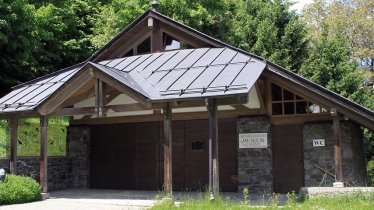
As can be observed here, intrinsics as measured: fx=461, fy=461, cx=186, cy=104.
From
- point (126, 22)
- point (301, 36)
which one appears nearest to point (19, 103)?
point (126, 22)

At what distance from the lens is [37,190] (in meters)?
12.5

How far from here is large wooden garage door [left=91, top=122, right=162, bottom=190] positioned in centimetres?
1570

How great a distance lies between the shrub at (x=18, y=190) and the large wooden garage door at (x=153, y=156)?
4.00 m

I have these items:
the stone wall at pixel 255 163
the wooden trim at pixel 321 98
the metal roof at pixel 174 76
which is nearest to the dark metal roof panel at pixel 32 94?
the metal roof at pixel 174 76

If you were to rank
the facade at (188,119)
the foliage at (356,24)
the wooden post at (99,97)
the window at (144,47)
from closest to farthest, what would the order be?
the facade at (188,119)
the wooden post at (99,97)
the window at (144,47)
the foliage at (356,24)

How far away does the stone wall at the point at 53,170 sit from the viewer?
14586 mm

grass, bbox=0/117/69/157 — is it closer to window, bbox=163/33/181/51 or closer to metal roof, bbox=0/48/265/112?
metal roof, bbox=0/48/265/112

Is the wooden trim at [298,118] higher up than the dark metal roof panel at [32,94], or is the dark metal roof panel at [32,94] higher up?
the dark metal roof panel at [32,94]

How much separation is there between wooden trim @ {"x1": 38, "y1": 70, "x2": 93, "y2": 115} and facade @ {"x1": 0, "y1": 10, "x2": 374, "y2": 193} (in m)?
0.03

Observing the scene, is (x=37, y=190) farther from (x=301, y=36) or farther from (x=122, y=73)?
(x=301, y=36)

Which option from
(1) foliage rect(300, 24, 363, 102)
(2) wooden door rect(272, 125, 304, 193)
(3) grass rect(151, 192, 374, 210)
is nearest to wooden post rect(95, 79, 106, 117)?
(3) grass rect(151, 192, 374, 210)

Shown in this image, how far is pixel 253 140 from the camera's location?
1380 cm

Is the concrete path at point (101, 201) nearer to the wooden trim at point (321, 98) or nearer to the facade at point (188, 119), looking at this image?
the facade at point (188, 119)

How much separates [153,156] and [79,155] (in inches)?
115
